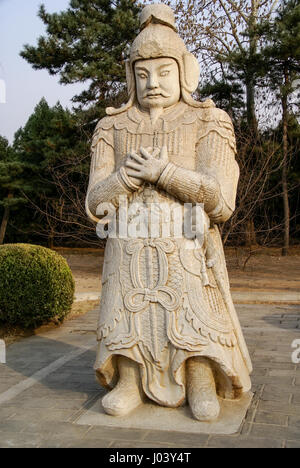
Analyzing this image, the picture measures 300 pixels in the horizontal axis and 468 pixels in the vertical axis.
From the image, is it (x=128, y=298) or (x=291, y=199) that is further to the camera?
(x=291, y=199)

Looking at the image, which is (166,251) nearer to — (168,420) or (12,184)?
(168,420)

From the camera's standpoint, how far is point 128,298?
327 centimetres

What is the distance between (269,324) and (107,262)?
3.80m

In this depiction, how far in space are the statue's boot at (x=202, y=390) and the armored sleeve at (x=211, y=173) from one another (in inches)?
38.3

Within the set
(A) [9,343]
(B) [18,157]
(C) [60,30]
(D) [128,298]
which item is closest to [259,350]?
(D) [128,298]

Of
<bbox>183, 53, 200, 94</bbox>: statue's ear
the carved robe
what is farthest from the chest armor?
<bbox>183, 53, 200, 94</bbox>: statue's ear

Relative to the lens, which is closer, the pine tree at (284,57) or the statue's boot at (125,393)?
the statue's boot at (125,393)

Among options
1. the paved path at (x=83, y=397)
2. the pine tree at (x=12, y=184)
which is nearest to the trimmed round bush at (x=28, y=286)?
the paved path at (x=83, y=397)

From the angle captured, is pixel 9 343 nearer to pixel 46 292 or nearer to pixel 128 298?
pixel 46 292

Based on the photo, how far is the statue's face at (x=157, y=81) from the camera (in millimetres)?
3371

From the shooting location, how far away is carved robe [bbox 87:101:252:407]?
318 centimetres

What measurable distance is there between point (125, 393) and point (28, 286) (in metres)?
3.31

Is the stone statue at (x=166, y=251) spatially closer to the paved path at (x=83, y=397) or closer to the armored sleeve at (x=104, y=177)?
the armored sleeve at (x=104, y=177)

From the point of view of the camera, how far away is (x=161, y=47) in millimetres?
3336
